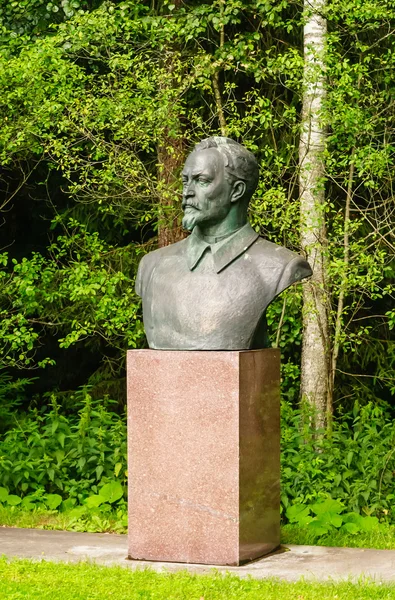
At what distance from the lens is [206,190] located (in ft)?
20.1

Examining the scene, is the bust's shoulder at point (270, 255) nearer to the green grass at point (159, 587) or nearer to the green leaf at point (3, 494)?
the green grass at point (159, 587)

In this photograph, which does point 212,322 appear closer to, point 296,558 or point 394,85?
point 296,558

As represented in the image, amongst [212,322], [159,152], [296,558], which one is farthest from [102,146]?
[296,558]

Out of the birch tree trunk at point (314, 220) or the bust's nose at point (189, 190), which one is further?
the birch tree trunk at point (314, 220)

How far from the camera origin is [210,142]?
20.6ft

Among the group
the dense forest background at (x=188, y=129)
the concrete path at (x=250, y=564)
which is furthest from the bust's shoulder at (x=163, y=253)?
the dense forest background at (x=188, y=129)

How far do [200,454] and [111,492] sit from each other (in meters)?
2.00

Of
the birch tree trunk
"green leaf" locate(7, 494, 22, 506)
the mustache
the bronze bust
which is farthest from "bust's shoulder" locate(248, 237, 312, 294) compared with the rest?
"green leaf" locate(7, 494, 22, 506)

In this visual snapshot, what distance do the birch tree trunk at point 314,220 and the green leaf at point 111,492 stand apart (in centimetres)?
164

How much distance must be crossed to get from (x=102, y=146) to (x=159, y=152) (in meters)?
0.66

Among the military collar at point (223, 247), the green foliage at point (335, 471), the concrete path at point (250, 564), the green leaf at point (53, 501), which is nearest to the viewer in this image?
the concrete path at point (250, 564)

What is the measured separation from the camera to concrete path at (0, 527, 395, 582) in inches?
232

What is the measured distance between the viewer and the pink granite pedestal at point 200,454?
19.6ft

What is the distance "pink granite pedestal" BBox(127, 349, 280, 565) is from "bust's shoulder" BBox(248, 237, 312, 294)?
1.34ft
